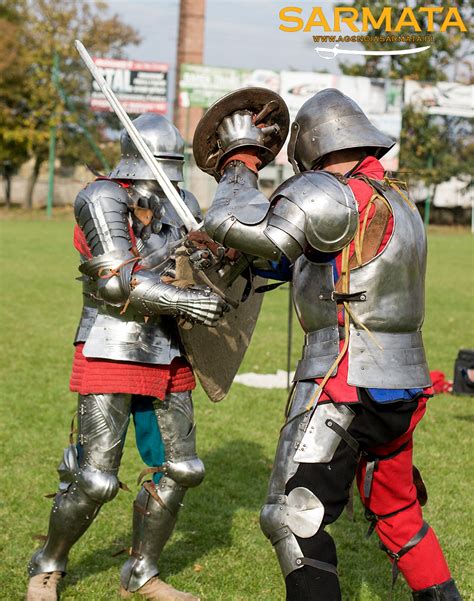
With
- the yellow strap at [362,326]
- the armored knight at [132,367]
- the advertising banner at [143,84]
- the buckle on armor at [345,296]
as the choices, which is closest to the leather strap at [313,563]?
the yellow strap at [362,326]

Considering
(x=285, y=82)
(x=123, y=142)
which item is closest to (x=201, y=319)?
(x=123, y=142)

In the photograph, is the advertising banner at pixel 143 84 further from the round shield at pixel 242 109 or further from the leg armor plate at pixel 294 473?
the leg armor plate at pixel 294 473

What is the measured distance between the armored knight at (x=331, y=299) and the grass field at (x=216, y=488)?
4.25 feet

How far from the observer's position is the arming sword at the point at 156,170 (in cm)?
389

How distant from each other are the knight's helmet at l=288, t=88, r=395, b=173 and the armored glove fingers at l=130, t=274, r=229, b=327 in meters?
0.70

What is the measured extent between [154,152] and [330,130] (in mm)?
1065

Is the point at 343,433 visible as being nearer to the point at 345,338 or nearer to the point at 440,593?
the point at 345,338

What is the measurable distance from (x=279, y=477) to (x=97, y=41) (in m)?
40.4

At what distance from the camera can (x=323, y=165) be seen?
360cm

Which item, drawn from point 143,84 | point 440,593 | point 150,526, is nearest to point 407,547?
point 440,593

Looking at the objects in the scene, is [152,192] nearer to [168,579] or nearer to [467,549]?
[168,579]

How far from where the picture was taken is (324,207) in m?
3.15

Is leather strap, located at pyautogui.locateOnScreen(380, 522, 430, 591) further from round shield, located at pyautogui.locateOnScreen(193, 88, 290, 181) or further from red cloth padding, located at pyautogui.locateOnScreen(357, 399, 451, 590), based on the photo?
round shield, located at pyautogui.locateOnScreen(193, 88, 290, 181)

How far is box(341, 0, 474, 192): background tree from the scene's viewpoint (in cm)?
3978
